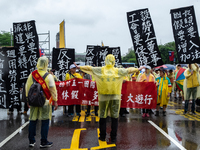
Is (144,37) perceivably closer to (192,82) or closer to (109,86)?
(192,82)

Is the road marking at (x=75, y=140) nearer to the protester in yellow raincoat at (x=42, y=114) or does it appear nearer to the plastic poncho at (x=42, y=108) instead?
the protester in yellow raincoat at (x=42, y=114)

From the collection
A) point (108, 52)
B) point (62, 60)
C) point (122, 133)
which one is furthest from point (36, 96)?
point (108, 52)

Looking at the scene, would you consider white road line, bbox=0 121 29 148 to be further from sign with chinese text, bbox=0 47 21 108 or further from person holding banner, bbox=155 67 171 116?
person holding banner, bbox=155 67 171 116

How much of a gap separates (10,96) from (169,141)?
6.42 m

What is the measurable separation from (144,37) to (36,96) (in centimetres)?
546

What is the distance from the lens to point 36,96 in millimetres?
4613

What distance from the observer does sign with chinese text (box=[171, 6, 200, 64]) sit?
8.20m

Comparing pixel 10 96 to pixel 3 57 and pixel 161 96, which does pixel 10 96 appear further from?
pixel 161 96

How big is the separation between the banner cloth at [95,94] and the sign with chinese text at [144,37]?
0.94 m

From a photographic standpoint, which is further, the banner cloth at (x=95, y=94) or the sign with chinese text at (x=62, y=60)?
the sign with chinese text at (x=62, y=60)

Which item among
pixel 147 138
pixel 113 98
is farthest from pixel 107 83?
pixel 147 138

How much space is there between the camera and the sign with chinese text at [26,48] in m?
8.57

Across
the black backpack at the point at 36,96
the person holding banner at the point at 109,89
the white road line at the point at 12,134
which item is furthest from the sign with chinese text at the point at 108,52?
the black backpack at the point at 36,96

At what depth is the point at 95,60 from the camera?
39.9ft
